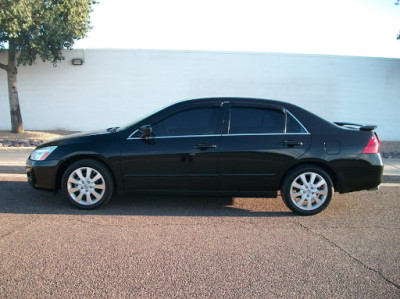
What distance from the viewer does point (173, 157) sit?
4828mm

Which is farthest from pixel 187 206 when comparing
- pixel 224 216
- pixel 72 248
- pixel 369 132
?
pixel 369 132

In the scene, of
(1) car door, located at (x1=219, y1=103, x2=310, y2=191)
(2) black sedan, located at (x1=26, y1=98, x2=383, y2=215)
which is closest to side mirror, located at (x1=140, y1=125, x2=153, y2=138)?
(2) black sedan, located at (x1=26, y1=98, x2=383, y2=215)

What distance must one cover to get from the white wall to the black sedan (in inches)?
346

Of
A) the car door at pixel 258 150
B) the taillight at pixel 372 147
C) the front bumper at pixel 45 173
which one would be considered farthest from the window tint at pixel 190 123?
the taillight at pixel 372 147

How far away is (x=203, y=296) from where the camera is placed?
2.82 metres

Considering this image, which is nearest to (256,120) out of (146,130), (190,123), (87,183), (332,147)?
(190,123)

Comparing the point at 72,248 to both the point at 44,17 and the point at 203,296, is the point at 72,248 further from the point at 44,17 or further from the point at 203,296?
the point at 44,17

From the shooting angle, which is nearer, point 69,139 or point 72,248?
point 72,248

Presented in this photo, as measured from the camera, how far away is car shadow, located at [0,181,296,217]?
4906 mm

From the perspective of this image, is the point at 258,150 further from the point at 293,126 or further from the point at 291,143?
the point at 293,126

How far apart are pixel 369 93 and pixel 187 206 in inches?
447

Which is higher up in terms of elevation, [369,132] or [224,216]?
[369,132]

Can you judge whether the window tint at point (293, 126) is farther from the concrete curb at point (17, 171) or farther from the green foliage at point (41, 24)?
the green foliage at point (41, 24)

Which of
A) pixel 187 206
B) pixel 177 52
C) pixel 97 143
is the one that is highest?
pixel 177 52
